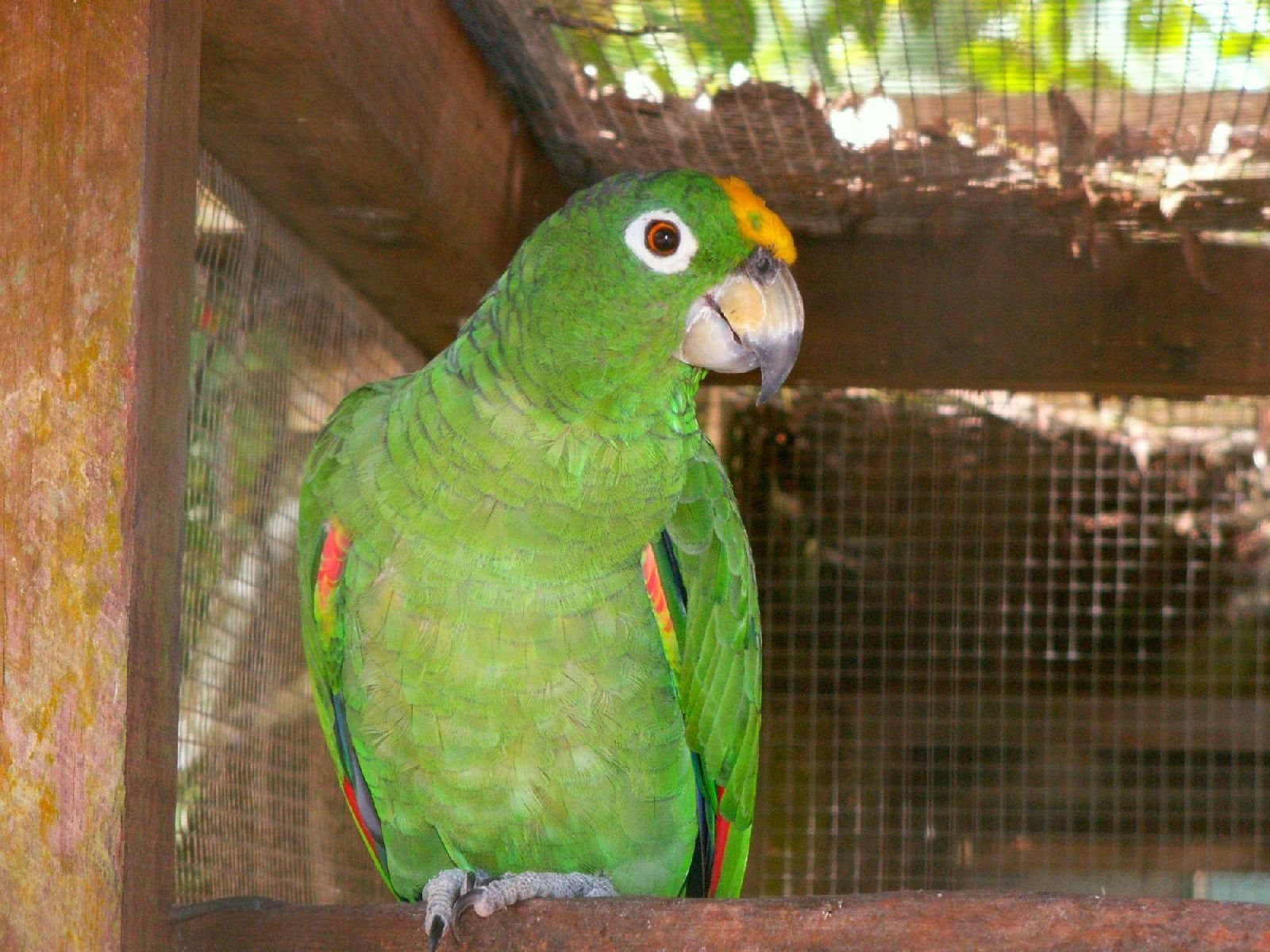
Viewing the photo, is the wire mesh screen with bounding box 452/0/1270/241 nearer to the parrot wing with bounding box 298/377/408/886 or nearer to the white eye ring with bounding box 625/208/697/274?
the white eye ring with bounding box 625/208/697/274

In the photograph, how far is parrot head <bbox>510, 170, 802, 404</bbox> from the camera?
175cm

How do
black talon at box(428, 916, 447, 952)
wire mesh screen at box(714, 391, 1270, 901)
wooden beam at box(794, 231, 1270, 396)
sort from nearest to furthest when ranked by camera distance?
black talon at box(428, 916, 447, 952) → wooden beam at box(794, 231, 1270, 396) → wire mesh screen at box(714, 391, 1270, 901)

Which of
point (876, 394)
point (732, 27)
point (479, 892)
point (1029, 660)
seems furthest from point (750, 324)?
point (1029, 660)

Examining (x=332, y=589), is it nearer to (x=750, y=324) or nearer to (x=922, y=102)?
(x=750, y=324)

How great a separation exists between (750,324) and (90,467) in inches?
32.3

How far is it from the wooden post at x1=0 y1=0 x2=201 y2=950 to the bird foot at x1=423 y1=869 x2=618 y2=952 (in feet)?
1.11

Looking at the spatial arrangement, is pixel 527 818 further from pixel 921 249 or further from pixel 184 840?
pixel 921 249

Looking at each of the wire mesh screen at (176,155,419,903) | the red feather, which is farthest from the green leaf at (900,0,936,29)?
the red feather

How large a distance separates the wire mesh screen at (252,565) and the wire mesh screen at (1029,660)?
5.68ft

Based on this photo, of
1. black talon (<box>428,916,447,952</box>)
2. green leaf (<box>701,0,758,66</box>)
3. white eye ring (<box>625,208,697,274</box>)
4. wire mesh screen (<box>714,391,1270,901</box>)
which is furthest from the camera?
wire mesh screen (<box>714,391,1270,901</box>)

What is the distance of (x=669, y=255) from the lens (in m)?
1.75

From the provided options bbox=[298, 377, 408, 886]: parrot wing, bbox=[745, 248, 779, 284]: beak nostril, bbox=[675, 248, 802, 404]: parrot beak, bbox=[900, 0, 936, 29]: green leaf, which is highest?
bbox=[900, 0, 936, 29]: green leaf

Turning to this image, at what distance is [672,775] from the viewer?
82.1 inches

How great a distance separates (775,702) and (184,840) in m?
2.27
